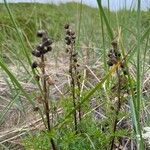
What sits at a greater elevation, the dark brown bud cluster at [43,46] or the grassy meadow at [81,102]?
the dark brown bud cluster at [43,46]

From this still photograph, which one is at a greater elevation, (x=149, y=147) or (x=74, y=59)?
(x=74, y=59)

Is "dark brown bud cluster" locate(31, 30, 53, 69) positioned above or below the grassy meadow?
above

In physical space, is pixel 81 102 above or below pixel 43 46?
below

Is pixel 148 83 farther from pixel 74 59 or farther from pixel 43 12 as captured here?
pixel 43 12

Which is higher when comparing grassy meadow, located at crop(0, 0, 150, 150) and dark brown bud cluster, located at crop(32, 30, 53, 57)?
dark brown bud cluster, located at crop(32, 30, 53, 57)

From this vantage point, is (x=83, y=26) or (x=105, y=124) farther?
(x=83, y=26)

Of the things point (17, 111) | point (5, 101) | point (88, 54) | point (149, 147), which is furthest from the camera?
point (88, 54)

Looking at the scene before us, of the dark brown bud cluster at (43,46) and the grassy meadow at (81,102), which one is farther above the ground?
the dark brown bud cluster at (43,46)

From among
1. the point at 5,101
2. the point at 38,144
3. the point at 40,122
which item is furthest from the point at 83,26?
the point at 38,144

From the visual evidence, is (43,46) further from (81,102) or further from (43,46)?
(81,102)

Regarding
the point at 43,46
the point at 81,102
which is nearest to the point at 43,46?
the point at 43,46

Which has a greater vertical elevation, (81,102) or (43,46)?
(43,46)
